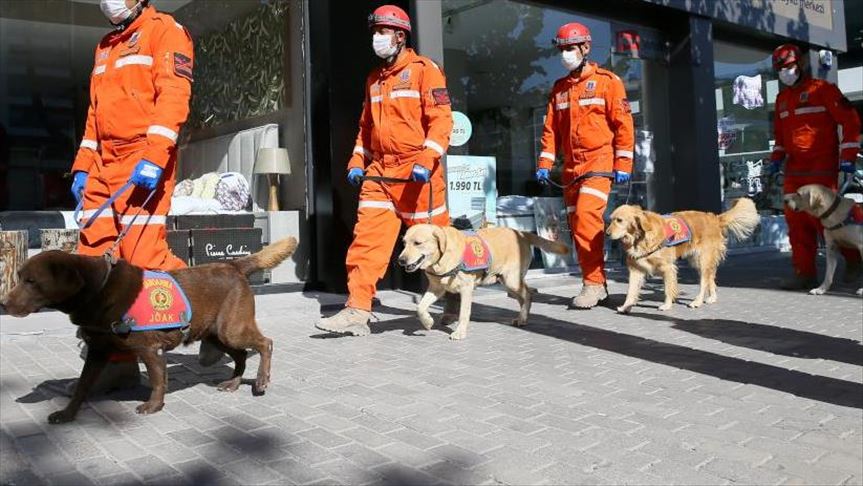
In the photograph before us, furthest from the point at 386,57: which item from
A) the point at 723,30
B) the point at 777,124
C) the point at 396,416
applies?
the point at 723,30

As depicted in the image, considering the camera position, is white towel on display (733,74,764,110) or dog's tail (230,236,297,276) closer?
dog's tail (230,236,297,276)

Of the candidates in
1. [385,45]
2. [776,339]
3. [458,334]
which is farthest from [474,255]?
[776,339]

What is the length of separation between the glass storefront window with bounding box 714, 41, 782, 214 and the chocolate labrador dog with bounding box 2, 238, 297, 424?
10423mm

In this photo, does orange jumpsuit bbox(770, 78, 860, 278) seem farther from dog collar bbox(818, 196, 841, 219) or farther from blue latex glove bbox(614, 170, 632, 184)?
blue latex glove bbox(614, 170, 632, 184)

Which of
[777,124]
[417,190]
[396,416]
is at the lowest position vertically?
[396,416]

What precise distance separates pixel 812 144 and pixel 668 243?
2860 millimetres

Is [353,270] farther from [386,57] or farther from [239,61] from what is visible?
[239,61]

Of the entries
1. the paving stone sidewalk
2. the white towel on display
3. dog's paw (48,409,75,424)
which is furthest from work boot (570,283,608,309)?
the white towel on display

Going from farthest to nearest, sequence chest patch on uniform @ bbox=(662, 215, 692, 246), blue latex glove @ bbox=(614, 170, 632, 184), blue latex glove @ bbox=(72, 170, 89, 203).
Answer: blue latex glove @ bbox=(614, 170, 632, 184) → chest patch on uniform @ bbox=(662, 215, 692, 246) → blue latex glove @ bbox=(72, 170, 89, 203)

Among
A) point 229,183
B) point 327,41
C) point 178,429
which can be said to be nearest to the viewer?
point 178,429

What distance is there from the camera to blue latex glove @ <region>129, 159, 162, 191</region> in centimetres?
361

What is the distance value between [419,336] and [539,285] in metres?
3.43

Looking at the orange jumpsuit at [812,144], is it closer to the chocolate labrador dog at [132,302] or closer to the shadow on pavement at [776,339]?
the shadow on pavement at [776,339]

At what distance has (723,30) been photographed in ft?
40.3
